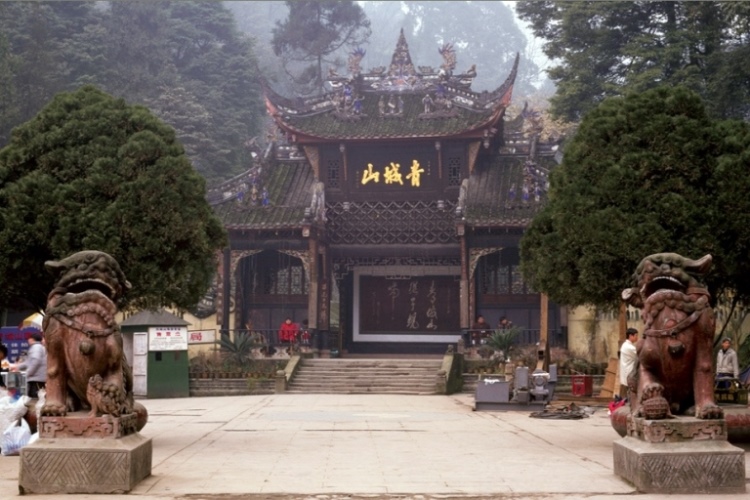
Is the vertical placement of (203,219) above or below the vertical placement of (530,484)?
above

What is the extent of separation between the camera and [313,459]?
1145 centimetres

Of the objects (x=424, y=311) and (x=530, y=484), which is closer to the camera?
(x=530, y=484)

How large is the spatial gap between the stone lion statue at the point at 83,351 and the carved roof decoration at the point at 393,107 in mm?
23991

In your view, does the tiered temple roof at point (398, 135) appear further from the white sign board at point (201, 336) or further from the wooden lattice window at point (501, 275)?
the white sign board at point (201, 336)

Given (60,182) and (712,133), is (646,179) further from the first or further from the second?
(60,182)

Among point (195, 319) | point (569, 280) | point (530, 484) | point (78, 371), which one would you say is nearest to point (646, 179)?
point (569, 280)

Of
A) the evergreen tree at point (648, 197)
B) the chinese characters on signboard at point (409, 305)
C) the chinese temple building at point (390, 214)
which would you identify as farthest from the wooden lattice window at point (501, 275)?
the evergreen tree at point (648, 197)

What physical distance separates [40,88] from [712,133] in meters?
38.7

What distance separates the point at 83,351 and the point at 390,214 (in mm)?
25157

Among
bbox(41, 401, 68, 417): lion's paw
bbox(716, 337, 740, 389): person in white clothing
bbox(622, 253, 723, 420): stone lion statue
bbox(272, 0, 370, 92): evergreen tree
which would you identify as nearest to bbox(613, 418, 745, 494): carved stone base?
bbox(622, 253, 723, 420): stone lion statue

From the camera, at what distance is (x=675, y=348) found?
9156 millimetres

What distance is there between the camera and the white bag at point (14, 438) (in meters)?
12.0

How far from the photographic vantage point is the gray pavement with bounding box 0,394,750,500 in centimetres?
896

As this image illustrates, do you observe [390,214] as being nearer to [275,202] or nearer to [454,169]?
[454,169]
